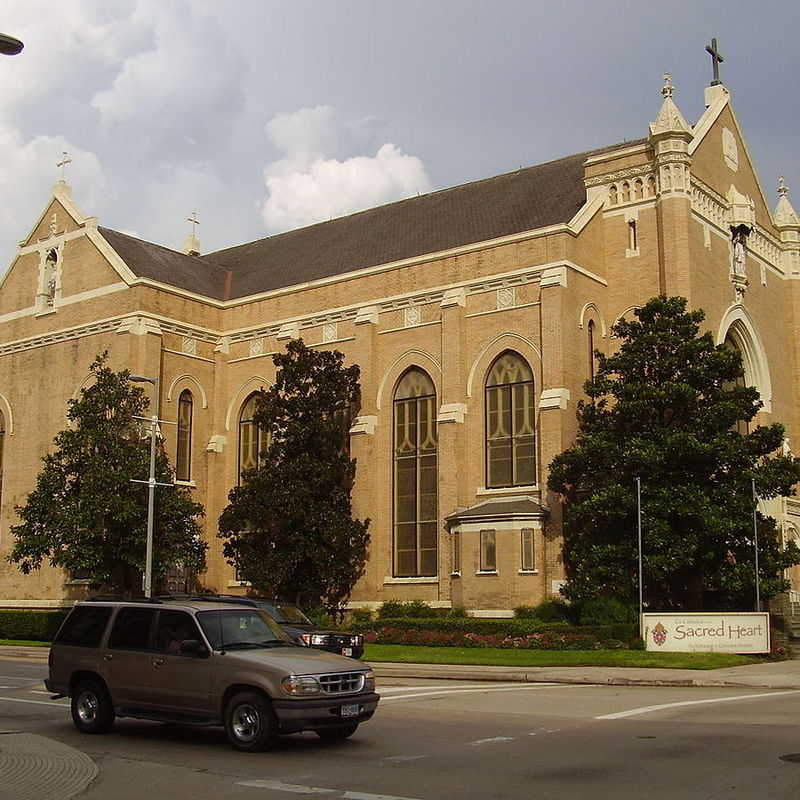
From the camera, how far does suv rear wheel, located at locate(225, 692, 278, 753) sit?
40.2 feet

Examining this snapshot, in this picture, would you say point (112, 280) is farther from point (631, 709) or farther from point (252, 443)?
point (631, 709)

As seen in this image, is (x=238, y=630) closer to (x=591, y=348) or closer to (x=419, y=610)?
(x=419, y=610)

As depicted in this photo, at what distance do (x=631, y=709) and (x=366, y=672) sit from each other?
569 cm

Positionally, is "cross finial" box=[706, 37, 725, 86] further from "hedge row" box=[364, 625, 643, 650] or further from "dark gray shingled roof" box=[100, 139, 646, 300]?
"hedge row" box=[364, 625, 643, 650]

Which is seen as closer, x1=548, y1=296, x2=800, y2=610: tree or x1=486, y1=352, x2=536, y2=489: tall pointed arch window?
x1=548, y1=296, x2=800, y2=610: tree

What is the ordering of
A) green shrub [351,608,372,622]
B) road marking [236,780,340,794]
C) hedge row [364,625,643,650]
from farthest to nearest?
1. green shrub [351,608,372,622]
2. hedge row [364,625,643,650]
3. road marking [236,780,340,794]

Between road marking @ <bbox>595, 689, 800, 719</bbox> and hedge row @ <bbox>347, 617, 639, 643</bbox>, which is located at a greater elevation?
hedge row @ <bbox>347, 617, 639, 643</bbox>

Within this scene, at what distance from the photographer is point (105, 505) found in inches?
1436

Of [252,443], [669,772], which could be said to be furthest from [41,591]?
[669,772]

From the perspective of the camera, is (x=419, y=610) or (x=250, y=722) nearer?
(x=250, y=722)

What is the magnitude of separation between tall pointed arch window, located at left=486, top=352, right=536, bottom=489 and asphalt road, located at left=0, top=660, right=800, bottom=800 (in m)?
19.4

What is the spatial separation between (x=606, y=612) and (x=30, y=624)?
22240 mm

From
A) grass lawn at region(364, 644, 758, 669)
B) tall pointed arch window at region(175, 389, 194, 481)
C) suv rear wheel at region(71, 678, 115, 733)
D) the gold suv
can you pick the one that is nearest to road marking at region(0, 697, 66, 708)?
the gold suv

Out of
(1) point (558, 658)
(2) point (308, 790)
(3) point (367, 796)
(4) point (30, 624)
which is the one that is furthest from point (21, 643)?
(3) point (367, 796)
